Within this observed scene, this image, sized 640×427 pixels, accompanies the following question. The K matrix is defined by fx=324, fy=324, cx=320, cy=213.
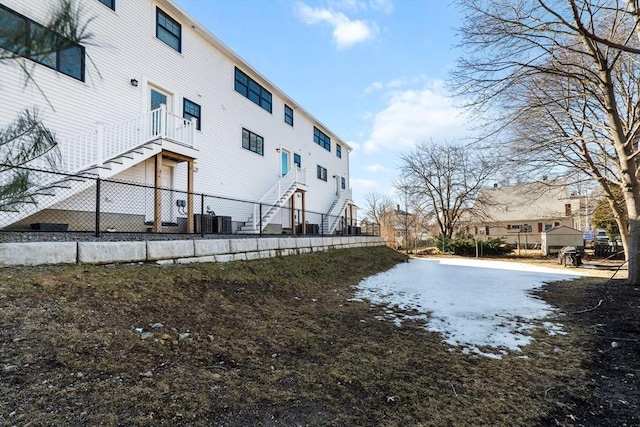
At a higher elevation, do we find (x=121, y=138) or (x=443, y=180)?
(x=443, y=180)

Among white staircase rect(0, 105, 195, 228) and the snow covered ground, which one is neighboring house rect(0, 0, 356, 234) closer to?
white staircase rect(0, 105, 195, 228)

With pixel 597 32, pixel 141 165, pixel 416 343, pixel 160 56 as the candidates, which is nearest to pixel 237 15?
pixel 160 56

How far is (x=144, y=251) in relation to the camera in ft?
16.9

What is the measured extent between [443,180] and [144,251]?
2197 cm

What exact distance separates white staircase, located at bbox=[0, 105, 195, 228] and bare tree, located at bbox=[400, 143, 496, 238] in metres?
18.6

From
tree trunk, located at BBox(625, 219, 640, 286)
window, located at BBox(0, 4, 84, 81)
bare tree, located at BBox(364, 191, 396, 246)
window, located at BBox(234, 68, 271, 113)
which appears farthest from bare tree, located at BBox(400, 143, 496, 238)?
window, located at BBox(0, 4, 84, 81)

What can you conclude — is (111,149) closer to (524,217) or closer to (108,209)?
(108,209)

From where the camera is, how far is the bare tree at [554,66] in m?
6.58

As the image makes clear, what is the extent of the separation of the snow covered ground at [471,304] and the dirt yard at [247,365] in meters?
0.33

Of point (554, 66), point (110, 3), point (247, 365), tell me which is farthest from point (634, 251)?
point (110, 3)

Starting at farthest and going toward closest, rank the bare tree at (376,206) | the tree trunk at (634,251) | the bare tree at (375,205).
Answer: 1. the bare tree at (375,205)
2. the bare tree at (376,206)
3. the tree trunk at (634,251)

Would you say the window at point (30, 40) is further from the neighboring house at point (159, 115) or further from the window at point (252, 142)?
the window at point (252, 142)

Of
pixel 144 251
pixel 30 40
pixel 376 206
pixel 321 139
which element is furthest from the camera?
pixel 376 206

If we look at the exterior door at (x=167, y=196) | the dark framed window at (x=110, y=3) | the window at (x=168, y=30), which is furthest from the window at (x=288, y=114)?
the dark framed window at (x=110, y=3)
